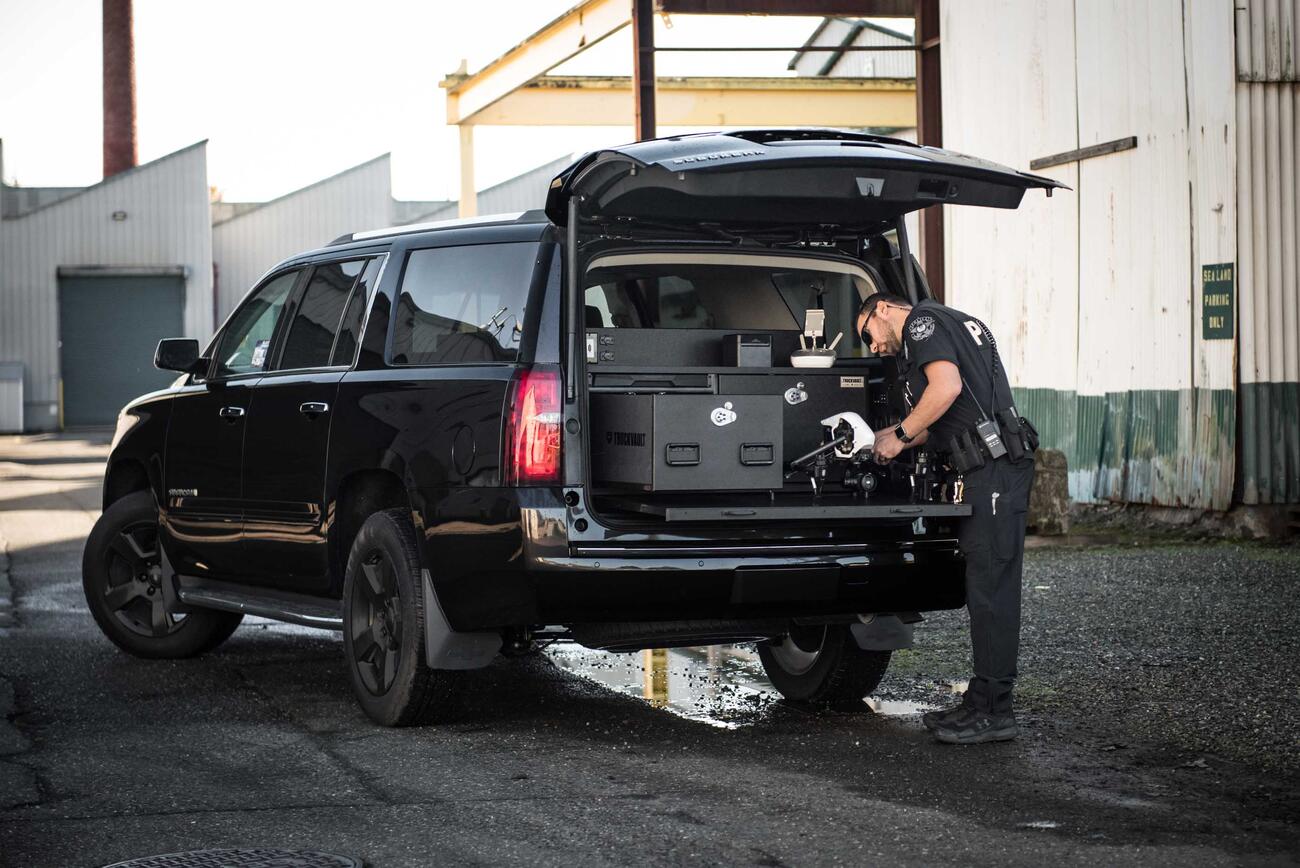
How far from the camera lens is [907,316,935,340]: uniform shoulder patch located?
6293mm

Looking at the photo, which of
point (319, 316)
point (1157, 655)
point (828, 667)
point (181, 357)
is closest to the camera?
point (828, 667)

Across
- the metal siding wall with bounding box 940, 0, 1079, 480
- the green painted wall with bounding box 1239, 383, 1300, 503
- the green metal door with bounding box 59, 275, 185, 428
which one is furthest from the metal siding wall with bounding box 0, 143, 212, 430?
the green painted wall with bounding box 1239, 383, 1300, 503

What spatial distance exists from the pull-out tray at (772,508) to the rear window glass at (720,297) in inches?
28.6

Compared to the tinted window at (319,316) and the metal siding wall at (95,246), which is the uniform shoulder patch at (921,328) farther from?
the metal siding wall at (95,246)

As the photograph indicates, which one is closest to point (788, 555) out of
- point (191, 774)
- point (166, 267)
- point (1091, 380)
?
point (191, 774)

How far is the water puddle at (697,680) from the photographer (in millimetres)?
7023

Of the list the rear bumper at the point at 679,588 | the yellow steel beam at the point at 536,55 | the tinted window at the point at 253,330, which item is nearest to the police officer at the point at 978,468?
the rear bumper at the point at 679,588

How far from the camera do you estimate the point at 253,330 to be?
7.95m

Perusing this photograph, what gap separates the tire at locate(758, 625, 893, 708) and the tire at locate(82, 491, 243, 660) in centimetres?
291

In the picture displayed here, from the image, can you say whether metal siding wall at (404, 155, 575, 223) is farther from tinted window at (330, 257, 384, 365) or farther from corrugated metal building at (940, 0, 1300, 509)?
tinted window at (330, 257, 384, 365)

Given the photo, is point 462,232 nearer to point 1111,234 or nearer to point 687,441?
point 687,441

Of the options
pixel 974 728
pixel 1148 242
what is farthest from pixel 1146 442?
pixel 974 728

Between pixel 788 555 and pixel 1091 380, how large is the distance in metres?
8.51

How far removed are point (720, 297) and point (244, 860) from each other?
9.70 feet
